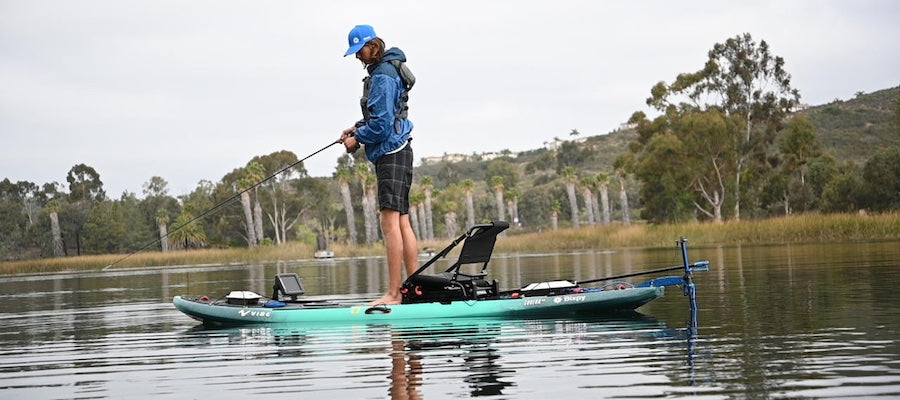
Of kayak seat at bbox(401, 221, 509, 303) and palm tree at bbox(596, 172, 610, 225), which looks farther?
palm tree at bbox(596, 172, 610, 225)

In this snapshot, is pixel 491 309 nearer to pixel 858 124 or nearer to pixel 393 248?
pixel 393 248

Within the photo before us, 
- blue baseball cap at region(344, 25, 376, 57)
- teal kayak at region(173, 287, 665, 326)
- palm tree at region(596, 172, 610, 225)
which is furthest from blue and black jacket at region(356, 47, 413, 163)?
palm tree at region(596, 172, 610, 225)

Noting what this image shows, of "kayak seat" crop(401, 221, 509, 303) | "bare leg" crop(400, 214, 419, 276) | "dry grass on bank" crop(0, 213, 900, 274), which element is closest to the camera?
"kayak seat" crop(401, 221, 509, 303)

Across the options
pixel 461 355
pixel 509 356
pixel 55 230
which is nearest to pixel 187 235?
pixel 55 230

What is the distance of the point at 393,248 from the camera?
10.2 metres

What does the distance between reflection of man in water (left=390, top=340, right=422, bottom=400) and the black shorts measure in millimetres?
2359

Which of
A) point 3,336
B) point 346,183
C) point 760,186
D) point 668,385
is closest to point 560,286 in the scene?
point 668,385

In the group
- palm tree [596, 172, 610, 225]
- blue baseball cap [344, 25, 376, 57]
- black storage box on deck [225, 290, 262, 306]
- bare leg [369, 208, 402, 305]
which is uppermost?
palm tree [596, 172, 610, 225]

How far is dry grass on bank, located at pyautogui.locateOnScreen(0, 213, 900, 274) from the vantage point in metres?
35.9

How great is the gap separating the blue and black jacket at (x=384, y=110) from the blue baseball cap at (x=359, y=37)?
0.25m

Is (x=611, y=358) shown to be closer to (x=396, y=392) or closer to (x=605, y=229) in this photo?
(x=396, y=392)

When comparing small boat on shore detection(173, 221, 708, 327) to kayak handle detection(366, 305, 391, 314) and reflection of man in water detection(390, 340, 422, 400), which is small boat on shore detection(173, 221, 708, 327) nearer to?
kayak handle detection(366, 305, 391, 314)

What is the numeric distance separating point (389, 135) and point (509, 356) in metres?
3.60

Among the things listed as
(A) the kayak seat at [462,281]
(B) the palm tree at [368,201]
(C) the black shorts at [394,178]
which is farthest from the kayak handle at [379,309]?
(B) the palm tree at [368,201]
